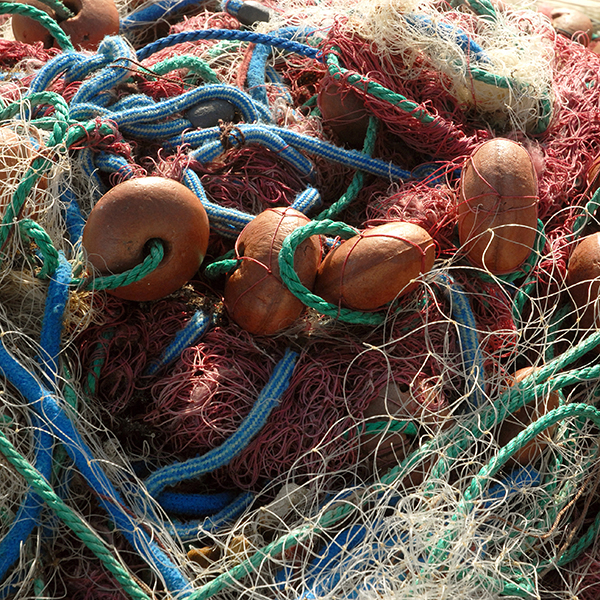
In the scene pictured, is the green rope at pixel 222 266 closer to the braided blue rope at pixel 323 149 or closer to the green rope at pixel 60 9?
the braided blue rope at pixel 323 149

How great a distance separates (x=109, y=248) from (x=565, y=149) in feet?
6.41

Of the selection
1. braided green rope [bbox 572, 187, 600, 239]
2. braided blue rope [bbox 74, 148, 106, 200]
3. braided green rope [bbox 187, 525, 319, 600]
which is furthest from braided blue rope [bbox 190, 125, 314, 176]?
braided green rope [bbox 187, 525, 319, 600]

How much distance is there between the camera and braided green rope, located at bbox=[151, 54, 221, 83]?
2801 millimetres

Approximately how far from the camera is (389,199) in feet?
8.22

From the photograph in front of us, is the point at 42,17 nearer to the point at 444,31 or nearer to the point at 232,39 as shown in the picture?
the point at 232,39

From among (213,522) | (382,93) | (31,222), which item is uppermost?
(382,93)

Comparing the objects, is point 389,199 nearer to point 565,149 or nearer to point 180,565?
point 565,149

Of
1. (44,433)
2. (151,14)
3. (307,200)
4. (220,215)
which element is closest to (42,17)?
(151,14)

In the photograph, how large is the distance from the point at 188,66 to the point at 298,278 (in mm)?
1278

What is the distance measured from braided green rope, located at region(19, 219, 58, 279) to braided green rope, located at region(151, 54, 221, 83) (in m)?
0.99

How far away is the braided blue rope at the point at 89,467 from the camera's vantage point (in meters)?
1.98

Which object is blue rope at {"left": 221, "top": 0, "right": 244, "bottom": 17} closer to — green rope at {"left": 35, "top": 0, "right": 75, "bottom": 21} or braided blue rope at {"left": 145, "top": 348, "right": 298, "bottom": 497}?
green rope at {"left": 35, "top": 0, "right": 75, "bottom": 21}

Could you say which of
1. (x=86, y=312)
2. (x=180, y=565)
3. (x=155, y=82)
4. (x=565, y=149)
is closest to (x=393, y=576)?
(x=180, y=565)

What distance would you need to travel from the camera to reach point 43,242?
7.09 feet
